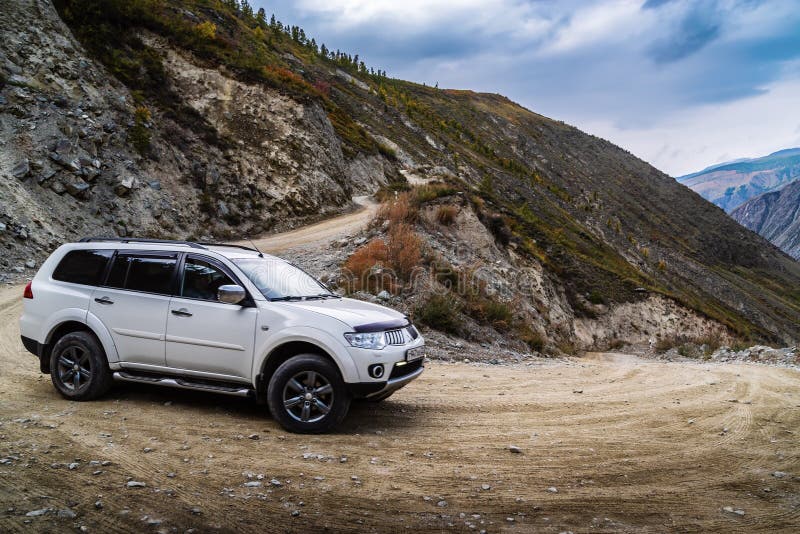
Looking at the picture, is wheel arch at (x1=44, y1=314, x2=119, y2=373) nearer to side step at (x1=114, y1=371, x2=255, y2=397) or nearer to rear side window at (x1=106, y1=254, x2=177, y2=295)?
side step at (x1=114, y1=371, x2=255, y2=397)

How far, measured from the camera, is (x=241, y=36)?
152 ft

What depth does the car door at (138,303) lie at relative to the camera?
5922mm

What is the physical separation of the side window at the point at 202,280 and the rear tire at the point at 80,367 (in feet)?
4.45

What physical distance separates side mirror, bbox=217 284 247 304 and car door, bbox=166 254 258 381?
0.51 feet

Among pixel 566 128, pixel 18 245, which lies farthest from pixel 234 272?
pixel 566 128

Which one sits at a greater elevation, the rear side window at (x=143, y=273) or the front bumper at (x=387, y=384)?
the rear side window at (x=143, y=273)

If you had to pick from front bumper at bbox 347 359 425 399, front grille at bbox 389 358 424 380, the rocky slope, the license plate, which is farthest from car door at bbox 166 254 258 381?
the rocky slope

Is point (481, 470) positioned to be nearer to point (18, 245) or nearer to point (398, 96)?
point (18, 245)

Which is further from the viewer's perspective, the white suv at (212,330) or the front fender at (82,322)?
the front fender at (82,322)

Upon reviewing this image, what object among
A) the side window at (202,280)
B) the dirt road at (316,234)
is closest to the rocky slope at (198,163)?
the dirt road at (316,234)

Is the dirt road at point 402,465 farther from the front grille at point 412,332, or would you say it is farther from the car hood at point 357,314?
the car hood at point 357,314

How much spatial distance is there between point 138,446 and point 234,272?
2.02 m

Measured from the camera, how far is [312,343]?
17.6 feet

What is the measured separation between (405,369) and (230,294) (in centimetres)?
206
